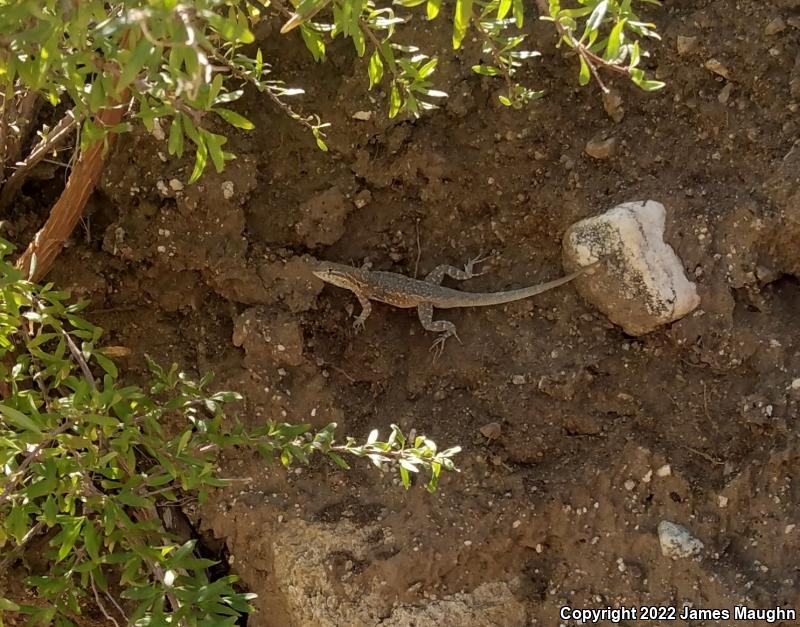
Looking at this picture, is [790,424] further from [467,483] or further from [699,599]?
[467,483]

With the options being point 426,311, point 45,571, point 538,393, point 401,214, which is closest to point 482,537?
point 538,393

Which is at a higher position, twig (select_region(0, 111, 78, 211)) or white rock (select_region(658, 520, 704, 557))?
twig (select_region(0, 111, 78, 211))

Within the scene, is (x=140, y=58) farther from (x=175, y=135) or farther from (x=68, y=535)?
(x=68, y=535)

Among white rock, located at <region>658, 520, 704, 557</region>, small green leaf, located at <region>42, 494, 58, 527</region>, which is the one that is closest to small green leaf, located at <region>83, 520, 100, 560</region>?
small green leaf, located at <region>42, 494, 58, 527</region>

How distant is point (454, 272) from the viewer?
3631mm

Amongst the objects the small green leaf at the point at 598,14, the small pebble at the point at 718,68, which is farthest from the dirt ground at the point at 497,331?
the small green leaf at the point at 598,14

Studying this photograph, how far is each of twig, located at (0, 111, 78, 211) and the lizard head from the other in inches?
46.5

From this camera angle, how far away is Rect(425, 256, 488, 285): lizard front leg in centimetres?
360

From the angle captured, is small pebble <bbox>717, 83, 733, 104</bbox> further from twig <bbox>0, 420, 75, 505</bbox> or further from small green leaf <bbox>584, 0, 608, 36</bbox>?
twig <bbox>0, 420, 75, 505</bbox>

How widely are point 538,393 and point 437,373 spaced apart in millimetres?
482

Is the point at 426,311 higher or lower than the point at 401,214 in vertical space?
lower

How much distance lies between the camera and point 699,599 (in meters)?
2.80

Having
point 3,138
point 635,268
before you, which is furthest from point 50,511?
point 635,268

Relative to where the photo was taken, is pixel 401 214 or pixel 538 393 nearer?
pixel 538 393
